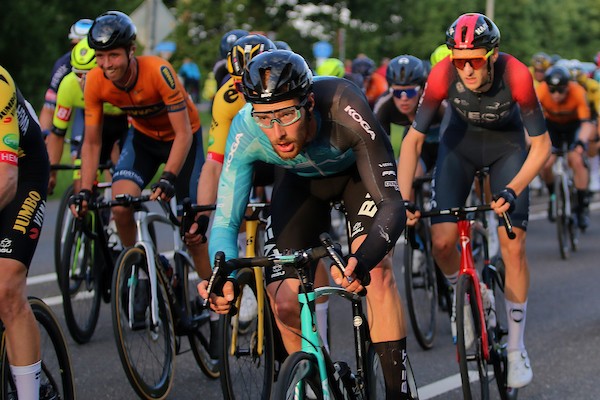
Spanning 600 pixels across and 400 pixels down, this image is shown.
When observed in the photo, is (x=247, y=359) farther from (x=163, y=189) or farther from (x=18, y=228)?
(x=18, y=228)

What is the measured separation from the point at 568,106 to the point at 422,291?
18.1 feet

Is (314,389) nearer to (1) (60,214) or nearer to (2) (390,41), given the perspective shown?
(1) (60,214)

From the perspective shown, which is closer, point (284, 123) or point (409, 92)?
point (284, 123)

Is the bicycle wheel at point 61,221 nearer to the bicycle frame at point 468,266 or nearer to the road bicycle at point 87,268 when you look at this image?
the road bicycle at point 87,268

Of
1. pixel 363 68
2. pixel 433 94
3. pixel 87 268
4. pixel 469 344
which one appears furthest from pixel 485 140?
pixel 363 68

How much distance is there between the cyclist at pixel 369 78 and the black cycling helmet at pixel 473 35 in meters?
8.97

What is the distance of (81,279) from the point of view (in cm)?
810

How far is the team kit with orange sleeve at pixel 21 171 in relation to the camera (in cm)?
480

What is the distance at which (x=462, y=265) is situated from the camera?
6.11 meters

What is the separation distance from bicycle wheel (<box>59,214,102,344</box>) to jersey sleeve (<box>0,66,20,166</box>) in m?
3.05

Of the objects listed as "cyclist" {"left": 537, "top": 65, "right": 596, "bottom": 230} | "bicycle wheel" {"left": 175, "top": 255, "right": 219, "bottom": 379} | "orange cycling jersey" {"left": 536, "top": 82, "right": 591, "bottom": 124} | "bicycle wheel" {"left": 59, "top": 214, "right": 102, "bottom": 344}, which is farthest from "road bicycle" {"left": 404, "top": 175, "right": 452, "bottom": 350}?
"orange cycling jersey" {"left": 536, "top": 82, "right": 591, "bottom": 124}

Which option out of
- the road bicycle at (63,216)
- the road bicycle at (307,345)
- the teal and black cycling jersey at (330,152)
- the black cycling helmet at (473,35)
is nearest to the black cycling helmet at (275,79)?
the teal and black cycling jersey at (330,152)

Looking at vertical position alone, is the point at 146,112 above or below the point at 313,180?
above

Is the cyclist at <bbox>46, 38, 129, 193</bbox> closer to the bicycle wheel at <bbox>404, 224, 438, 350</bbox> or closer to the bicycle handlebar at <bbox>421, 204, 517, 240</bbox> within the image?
the bicycle wheel at <bbox>404, 224, 438, 350</bbox>
